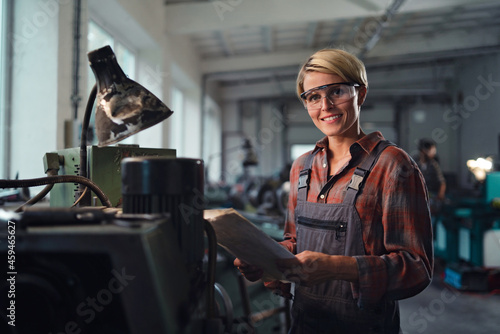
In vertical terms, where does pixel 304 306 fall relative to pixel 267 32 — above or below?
below

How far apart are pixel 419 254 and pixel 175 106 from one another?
4967 mm

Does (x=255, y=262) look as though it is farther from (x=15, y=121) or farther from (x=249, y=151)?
(x=249, y=151)

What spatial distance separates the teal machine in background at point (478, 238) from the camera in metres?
3.26

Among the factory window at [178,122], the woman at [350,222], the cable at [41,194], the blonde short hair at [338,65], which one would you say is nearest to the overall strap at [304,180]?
the woman at [350,222]

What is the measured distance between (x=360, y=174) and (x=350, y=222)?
0.41ft

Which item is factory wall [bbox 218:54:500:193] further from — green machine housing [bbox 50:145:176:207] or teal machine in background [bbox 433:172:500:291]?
green machine housing [bbox 50:145:176:207]

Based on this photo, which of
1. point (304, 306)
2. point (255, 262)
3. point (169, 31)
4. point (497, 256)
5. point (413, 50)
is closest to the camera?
point (255, 262)

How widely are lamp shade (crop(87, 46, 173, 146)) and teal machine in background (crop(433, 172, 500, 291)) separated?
3496 millimetres

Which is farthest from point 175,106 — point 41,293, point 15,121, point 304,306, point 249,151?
point 41,293

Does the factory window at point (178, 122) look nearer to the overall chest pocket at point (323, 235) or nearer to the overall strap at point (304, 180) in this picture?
the overall strap at point (304, 180)

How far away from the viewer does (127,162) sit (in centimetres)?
55

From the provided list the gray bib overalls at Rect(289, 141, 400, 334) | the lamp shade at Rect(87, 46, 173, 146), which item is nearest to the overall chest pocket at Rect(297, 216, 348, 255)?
the gray bib overalls at Rect(289, 141, 400, 334)

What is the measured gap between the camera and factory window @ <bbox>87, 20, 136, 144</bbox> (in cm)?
279

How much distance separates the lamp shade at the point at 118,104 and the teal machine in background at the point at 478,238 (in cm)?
350
